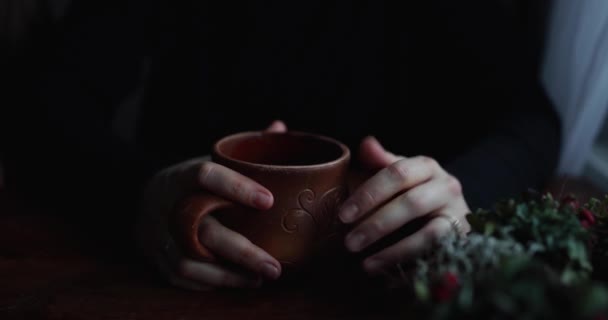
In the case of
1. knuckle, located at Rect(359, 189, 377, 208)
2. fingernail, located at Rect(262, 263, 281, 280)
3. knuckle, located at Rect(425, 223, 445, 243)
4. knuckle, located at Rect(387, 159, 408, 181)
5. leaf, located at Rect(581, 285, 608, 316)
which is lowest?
fingernail, located at Rect(262, 263, 281, 280)

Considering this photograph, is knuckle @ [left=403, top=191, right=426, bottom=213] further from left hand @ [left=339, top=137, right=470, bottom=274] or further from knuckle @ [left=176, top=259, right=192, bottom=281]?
knuckle @ [left=176, top=259, right=192, bottom=281]

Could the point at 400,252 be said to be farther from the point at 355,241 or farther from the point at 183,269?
the point at 183,269

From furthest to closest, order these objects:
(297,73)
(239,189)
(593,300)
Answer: (297,73) < (239,189) < (593,300)

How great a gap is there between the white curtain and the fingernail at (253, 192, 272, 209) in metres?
0.81

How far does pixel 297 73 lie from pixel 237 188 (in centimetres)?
77

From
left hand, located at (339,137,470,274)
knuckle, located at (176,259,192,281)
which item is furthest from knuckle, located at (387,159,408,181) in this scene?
knuckle, located at (176,259,192,281)

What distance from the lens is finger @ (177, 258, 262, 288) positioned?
634 mm

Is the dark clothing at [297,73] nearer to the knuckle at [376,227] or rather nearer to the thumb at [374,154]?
the thumb at [374,154]

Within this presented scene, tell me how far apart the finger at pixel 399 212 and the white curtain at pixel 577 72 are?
590 mm

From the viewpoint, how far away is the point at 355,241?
0.62 metres

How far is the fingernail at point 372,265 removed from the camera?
63 cm

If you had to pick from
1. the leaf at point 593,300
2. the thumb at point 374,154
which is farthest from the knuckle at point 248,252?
the leaf at point 593,300

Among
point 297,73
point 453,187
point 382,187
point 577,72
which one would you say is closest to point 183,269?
point 382,187

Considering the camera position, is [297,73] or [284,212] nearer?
[284,212]
